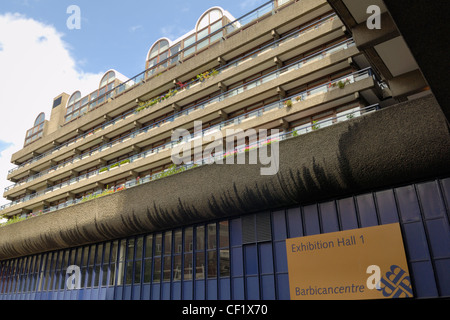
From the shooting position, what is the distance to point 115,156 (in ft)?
116

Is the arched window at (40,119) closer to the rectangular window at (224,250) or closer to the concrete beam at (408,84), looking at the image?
the rectangular window at (224,250)

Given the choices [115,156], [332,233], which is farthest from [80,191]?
[332,233]

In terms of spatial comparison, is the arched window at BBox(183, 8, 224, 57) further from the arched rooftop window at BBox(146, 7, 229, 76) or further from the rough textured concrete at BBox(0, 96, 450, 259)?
the rough textured concrete at BBox(0, 96, 450, 259)

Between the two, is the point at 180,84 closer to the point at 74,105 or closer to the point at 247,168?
the point at 247,168

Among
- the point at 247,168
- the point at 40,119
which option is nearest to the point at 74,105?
the point at 40,119

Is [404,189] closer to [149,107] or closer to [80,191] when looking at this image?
[149,107]

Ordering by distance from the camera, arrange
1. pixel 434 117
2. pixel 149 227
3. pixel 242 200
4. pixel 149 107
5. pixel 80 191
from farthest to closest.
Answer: pixel 80 191 < pixel 149 107 < pixel 149 227 < pixel 242 200 < pixel 434 117

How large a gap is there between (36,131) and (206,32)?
30.1 meters

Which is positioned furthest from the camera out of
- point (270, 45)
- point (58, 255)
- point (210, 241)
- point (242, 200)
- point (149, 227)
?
point (58, 255)

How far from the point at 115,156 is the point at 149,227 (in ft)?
51.5

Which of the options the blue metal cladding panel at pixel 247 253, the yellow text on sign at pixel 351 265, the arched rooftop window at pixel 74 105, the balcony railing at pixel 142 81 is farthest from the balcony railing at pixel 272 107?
the arched rooftop window at pixel 74 105

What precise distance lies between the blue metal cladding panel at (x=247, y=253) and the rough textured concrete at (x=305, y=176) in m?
0.68

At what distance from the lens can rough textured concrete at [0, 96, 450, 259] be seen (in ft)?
44.5

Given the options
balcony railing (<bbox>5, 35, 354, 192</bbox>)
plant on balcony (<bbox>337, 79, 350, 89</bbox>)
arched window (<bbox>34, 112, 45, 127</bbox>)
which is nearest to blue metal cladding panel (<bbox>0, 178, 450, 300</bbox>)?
plant on balcony (<bbox>337, 79, 350, 89</bbox>)
